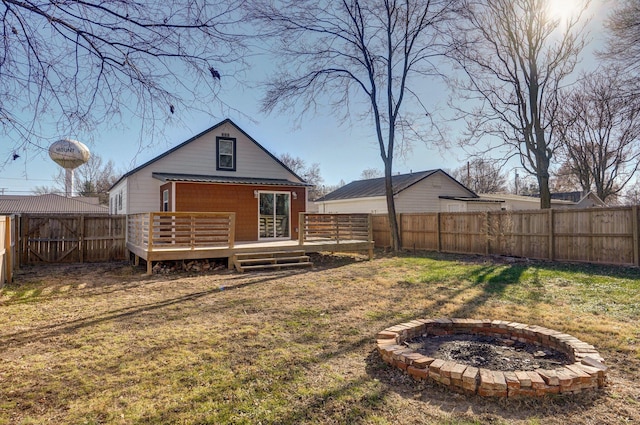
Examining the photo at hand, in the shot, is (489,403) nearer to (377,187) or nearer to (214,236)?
(214,236)

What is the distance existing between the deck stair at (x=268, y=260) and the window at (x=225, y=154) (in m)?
5.15

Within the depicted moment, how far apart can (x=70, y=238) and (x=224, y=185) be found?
5.20m

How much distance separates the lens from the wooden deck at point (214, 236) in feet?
30.9

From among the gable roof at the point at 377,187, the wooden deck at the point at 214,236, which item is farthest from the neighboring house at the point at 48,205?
the wooden deck at the point at 214,236

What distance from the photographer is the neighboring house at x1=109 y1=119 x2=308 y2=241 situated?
12.9 meters

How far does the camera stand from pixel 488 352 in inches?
144

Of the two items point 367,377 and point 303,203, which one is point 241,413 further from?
point 303,203

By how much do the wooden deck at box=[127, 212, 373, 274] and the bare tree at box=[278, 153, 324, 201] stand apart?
1259 inches

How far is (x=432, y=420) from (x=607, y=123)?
2755 cm

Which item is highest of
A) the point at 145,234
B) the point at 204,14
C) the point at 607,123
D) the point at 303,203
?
the point at 607,123

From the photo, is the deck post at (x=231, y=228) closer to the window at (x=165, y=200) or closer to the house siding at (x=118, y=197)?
the window at (x=165, y=200)

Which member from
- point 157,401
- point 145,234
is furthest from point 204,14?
point 145,234

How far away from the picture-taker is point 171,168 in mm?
13797

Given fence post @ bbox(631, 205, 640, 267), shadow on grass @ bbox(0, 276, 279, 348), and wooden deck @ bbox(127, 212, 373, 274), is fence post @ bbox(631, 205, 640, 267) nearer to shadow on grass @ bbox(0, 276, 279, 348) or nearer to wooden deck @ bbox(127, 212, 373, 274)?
wooden deck @ bbox(127, 212, 373, 274)
